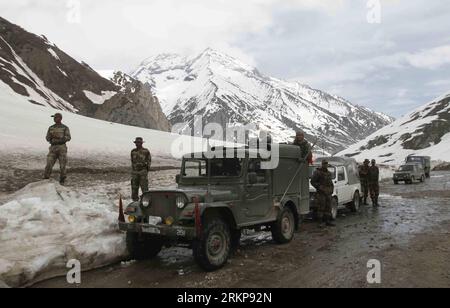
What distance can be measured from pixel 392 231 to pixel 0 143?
2122 cm

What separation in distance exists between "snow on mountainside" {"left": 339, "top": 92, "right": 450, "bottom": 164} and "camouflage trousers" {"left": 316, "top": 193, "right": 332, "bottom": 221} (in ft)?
309

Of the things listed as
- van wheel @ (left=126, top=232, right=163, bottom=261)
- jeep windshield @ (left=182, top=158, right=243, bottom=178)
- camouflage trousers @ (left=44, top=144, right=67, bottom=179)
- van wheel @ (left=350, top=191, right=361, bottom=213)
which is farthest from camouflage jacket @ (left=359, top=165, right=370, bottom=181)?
camouflage trousers @ (left=44, top=144, right=67, bottom=179)

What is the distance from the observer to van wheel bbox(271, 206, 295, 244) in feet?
33.4

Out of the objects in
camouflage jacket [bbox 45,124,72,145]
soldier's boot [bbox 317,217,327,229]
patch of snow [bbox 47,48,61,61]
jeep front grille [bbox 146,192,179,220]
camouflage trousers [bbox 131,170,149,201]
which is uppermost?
patch of snow [bbox 47,48,61,61]

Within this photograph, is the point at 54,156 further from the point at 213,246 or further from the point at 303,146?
the point at 303,146

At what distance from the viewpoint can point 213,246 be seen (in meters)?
8.14

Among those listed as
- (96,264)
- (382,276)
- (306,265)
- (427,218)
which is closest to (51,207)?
(96,264)

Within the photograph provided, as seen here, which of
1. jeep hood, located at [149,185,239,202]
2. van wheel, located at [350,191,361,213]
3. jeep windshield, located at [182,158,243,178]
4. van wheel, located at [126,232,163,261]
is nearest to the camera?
jeep hood, located at [149,185,239,202]

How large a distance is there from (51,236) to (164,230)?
2486 millimetres

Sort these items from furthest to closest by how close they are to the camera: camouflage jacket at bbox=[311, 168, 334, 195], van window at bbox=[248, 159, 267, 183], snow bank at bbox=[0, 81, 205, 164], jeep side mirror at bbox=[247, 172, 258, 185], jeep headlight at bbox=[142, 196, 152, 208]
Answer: snow bank at bbox=[0, 81, 205, 164]
camouflage jacket at bbox=[311, 168, 334, 195]
van window at bbox=[248, 159, 267, 183]
jeep side mirror at bbox=[247, 172, 258, 185]
jeep headlight at bbox=[142, 196, 152, 208]

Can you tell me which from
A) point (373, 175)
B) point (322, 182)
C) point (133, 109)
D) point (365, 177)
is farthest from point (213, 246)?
point (133, 109)

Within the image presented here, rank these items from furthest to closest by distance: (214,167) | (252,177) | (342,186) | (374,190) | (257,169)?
(374,190) → (342,186) → (257,169) → (214,167) → (252,177)

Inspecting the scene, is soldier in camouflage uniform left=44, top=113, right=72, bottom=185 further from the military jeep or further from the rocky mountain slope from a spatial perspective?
the rocky mountain slope

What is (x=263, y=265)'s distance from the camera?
331 inches
